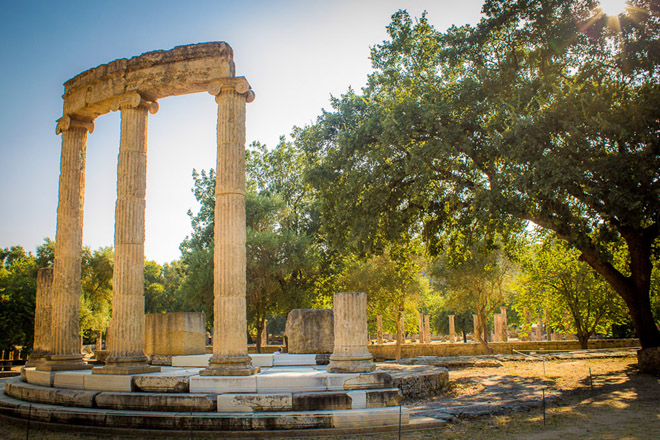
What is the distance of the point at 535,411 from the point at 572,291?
16880 millimetres

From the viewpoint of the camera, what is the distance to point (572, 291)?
999 inches

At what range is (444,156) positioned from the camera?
15859 mm

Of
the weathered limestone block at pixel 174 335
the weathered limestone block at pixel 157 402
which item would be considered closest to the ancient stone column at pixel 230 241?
the weathered limestone block at pixel 157 402

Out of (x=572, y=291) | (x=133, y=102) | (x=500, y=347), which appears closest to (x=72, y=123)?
(x=133, y=102)

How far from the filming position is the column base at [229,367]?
416 inches

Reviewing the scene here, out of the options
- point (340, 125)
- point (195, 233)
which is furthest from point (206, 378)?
point (195, 233)

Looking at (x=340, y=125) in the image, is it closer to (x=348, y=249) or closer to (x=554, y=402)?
(x=348, y=249)

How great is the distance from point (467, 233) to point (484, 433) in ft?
33.7

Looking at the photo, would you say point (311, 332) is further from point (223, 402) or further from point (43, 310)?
point (43, 310)

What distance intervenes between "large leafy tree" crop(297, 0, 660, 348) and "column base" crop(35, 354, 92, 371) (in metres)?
9.37

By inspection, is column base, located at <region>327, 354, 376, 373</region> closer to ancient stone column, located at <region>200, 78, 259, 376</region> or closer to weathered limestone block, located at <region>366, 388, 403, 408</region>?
weathered limestone block, located at <region>366, 388, 403, 408</region>

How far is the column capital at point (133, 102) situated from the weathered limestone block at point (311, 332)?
25.2 ft

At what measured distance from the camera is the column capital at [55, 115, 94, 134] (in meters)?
14.5

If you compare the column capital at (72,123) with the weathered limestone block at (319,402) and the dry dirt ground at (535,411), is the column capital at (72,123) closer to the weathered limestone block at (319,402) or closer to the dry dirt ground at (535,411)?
the dry dirt ground at (535,411)
